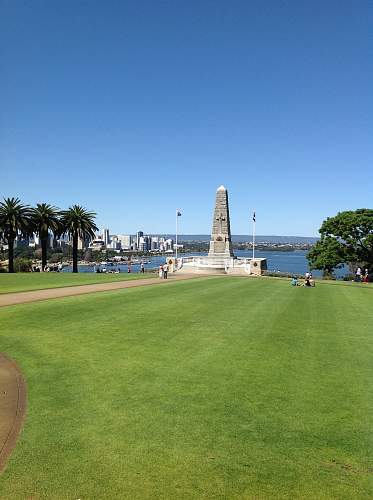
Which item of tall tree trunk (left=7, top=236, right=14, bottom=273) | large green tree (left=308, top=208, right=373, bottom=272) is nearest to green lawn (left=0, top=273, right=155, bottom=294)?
tall tree trunk (left=7, top=236, right=14, bottom=273)

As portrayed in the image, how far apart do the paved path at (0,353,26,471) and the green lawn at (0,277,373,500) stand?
0.57ft

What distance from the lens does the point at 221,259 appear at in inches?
2345

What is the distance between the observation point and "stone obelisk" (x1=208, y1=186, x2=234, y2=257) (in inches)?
2434

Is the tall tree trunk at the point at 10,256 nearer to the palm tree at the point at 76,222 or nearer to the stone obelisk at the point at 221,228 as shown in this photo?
the palm tree at the point at 76,222

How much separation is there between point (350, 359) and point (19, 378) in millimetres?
7778

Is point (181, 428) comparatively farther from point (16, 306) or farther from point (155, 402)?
point (16, 306)

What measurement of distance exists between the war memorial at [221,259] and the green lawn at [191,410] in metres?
39.1

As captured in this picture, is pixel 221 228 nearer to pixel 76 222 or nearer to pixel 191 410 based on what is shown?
pixel 76 222

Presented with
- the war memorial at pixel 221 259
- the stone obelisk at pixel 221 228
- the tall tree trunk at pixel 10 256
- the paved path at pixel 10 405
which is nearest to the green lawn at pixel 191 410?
the paved path at pixel 10 405

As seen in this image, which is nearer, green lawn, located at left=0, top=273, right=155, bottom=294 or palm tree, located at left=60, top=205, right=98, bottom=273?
green lawn, located at left=0, top=273, right=155, bottom=294

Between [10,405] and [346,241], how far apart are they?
181 feet

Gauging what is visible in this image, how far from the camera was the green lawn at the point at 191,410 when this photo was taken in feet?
18.3

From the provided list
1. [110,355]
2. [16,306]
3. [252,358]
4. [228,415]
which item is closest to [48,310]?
[16,306]

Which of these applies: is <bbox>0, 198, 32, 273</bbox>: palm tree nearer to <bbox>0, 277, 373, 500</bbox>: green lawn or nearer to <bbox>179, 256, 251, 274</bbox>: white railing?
<bbox>179, 256, 251, 274</bbox>: white railing
